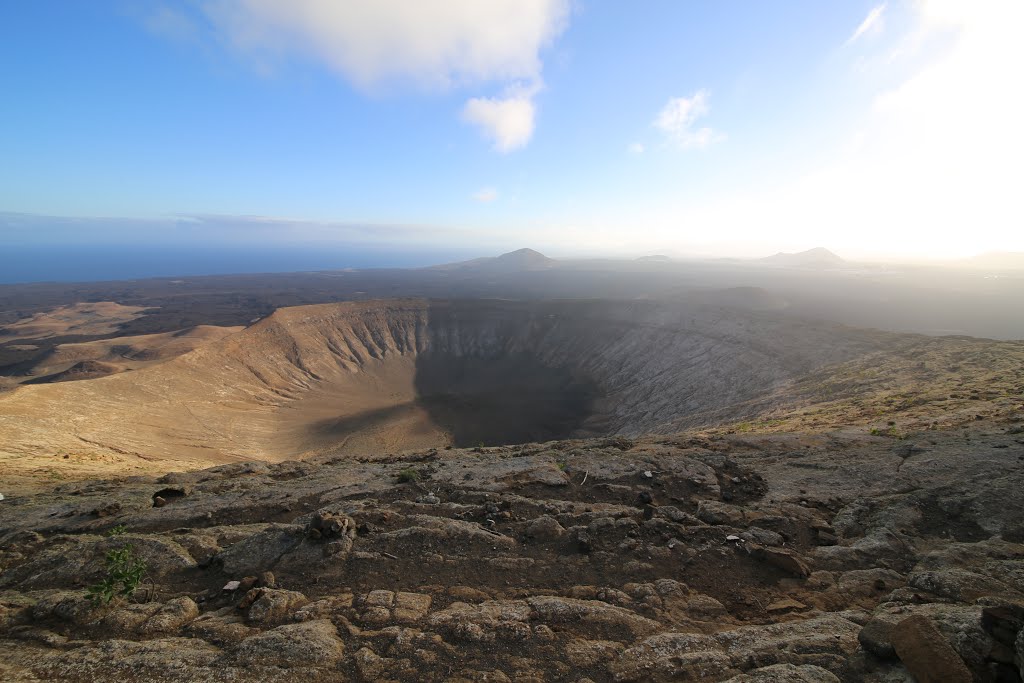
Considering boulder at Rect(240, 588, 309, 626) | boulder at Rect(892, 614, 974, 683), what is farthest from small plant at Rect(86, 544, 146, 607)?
boulder at Rect(892, 614, 974, 683)

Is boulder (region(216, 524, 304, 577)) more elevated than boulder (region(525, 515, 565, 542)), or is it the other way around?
boulder (region(525, 515, 565, 542))

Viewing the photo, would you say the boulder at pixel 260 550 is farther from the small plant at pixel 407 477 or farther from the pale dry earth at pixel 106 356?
the pale dry earth at pixel 106 356

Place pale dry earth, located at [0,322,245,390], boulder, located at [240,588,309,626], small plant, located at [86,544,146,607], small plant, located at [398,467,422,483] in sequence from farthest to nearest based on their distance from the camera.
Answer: pale dry earth, located at [0,322,245,390]
small plant, located at [398,467,422,483]
small plant, located at [86,544,146,607]
boulder, located at [240,588,309,626]

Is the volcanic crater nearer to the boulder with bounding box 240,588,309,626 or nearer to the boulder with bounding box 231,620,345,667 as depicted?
the boulder with bounding box 240,588,309,626

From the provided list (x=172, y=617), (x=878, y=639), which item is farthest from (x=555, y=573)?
(x=172, y=617)

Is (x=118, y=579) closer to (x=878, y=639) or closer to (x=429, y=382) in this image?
(x=878, y=639)

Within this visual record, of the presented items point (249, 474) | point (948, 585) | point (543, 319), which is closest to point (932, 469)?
point (948, 585)

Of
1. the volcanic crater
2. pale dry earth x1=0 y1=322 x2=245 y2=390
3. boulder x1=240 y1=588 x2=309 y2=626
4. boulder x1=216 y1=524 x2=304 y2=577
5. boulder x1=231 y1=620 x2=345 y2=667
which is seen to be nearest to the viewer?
boulder x1=231 y1=620 x2=345 y2=667

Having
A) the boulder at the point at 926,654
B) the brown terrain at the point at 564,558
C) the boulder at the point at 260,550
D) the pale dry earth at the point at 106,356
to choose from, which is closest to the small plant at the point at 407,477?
the brown terrain at the point at 564,558
